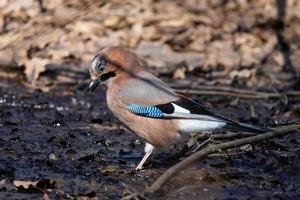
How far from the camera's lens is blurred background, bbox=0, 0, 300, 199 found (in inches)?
251

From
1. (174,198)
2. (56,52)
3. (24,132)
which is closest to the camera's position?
(174,198)

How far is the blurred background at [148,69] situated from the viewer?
6367 millimetres

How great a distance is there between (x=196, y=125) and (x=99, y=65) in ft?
3.29

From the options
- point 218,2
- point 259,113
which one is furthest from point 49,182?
point 218,2

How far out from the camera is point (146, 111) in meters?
6.83

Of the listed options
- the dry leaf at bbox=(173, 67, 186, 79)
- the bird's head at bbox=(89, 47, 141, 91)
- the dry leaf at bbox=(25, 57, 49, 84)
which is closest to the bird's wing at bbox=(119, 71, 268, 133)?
the bird's head at bbox=(89, 47, 141, 91)

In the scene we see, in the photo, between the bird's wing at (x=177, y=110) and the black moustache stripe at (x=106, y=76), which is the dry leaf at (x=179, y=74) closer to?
the black moustache stripe at (x=106, y=76)

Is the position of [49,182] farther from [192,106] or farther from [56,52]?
[56,52]

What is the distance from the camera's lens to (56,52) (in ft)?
36.6

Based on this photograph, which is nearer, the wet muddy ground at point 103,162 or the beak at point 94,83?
the wet muddy ground at point 103,162

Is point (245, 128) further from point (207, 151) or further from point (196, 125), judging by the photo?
point (207, 151)

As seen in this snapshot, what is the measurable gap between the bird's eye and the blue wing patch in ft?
1.46

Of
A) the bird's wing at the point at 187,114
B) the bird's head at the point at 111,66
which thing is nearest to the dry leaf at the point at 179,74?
the bird's head at the point at 111,66

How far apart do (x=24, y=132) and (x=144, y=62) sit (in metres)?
3.53
